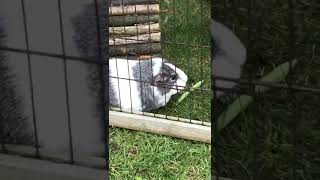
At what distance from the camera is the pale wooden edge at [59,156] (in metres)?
1.73

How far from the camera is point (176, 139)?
283cm

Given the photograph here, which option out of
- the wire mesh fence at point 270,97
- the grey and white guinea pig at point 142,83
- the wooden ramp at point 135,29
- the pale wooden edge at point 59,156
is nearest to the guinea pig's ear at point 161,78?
the grey and white guinea pig at point 142,83

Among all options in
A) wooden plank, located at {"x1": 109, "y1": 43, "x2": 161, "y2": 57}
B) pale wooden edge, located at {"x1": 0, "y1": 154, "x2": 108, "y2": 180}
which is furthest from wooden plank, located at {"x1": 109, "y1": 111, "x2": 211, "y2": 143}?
pale wooden edge, located at {"x1": 0, "y1": 154, "x2": 108, "y2": 180}

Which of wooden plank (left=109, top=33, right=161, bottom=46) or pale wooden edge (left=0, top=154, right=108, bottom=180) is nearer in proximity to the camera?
pale wooden edge (left=0, top=154, right=108, bottom=180)

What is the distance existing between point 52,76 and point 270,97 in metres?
0.59

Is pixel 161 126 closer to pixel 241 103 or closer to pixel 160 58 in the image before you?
pixel 160 58

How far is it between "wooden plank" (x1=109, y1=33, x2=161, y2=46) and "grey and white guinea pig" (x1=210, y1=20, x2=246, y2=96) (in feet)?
5.61

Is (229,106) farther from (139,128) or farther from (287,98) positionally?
(139,128)

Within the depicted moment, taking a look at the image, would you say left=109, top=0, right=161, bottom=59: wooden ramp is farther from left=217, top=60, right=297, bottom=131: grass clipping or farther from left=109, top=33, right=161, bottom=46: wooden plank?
left=217, top=60, right=297, bottom=131: grass clipping

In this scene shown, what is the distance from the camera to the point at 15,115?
1826 millimetres

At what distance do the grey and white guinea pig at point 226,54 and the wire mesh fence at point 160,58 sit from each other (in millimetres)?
1338

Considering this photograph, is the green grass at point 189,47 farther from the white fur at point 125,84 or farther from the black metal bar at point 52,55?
the black metal bar at point 52,55

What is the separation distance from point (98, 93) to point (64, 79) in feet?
0.37

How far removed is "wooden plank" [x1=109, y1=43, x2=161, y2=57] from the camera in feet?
10.5
